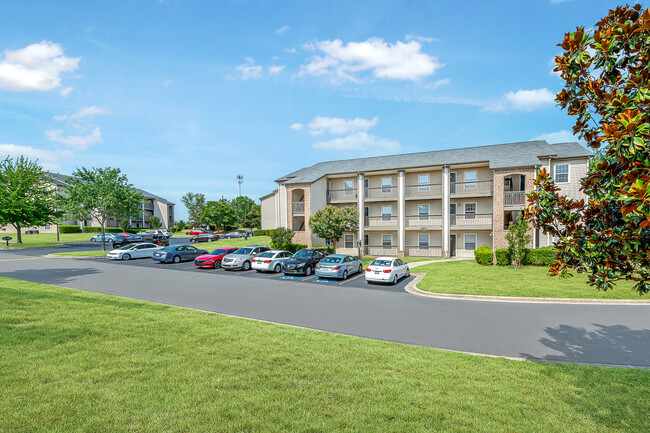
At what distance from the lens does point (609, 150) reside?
4.22 m

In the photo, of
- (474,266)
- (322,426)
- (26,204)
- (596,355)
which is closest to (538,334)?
(596,355)

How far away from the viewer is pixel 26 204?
36.9 metres

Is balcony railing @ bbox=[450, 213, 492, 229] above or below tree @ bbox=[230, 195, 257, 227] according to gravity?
below

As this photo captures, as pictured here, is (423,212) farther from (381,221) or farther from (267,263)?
(267,263)

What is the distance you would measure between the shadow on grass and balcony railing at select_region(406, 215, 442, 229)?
792 inches

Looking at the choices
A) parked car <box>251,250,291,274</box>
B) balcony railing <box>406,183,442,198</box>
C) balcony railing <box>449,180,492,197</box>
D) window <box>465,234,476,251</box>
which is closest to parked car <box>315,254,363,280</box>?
parked car <box>251,250,291,274</box>

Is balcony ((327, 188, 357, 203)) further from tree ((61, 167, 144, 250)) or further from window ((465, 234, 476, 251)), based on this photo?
tree ((61, 167, 144, 250))

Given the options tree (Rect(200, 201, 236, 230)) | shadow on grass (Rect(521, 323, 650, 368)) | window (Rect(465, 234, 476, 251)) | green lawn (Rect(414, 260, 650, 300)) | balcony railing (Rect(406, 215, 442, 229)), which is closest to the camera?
shadow on grass (Rect(521, 323, 650, 368))

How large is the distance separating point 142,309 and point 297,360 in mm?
5875

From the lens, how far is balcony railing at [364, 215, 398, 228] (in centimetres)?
3158

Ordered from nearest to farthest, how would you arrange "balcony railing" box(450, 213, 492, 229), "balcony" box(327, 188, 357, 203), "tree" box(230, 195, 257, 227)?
"balcony railing" box(450, 213, 492, 229) < "balcony" box(327, 188, 357, 203) < "tree" box(230, 195, 257, 227)

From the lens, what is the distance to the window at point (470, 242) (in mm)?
29312

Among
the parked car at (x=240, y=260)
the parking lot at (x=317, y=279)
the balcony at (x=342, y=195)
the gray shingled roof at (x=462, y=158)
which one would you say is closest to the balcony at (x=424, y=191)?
the gray shingled roof at (x=462, y=158)

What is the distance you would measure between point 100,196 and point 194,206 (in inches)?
2191
